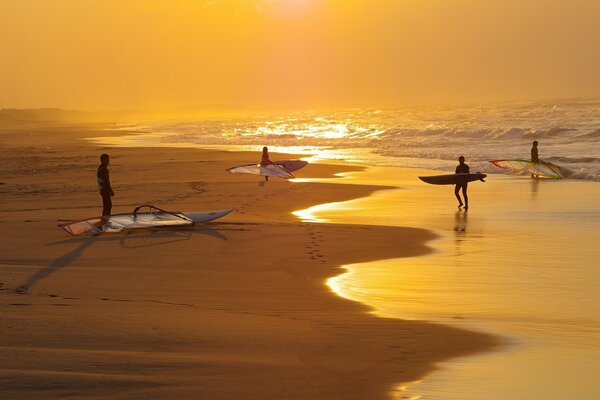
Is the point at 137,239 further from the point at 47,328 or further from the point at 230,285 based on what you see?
the point at 47,328

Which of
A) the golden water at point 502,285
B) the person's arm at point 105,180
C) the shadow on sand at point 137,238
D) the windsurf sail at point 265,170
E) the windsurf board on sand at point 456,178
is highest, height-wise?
the person's arm at point 105,180

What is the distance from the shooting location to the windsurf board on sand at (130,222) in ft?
43.2

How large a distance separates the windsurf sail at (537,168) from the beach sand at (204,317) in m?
11.1

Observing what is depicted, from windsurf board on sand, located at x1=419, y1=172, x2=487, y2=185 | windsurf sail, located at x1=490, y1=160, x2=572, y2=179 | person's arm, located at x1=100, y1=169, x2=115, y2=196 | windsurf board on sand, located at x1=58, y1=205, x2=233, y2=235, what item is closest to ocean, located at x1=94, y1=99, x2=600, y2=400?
windsurf sail, located at x1=490, y1=160, x2=572, y2=179

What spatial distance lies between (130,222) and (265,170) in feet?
36.8

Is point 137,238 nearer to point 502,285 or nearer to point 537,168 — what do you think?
point 502,285

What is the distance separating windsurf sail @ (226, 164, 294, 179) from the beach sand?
24.6ft

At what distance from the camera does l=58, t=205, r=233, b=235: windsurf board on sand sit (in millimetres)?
13172

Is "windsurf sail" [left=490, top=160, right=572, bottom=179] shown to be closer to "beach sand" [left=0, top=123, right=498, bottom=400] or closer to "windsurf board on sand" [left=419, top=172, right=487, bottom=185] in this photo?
"windsurf board on sand" [left=419, top=172, right=487, bottom=185]

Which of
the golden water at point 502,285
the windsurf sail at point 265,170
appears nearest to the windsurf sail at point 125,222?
the golden water at point 502,285

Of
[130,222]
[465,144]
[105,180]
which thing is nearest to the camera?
[130,222]

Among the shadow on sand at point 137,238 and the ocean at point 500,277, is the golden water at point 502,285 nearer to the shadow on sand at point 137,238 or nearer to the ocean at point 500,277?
the ocean at point 500,277

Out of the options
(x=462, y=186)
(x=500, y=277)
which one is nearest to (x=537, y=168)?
(x=462, y=186)

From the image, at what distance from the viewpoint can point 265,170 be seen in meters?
24.6
